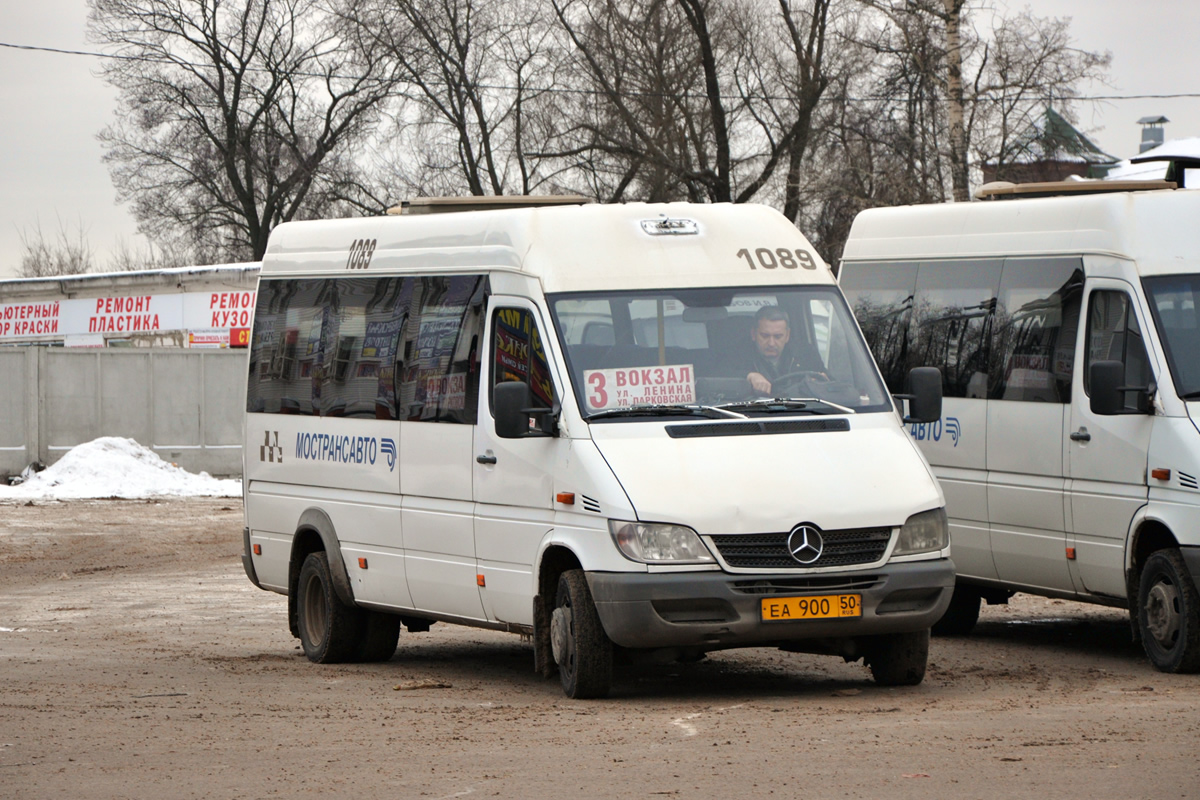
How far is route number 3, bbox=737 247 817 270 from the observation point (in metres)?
10.4

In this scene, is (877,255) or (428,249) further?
(877,255)

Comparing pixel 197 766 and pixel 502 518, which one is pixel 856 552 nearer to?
pixel 502 518

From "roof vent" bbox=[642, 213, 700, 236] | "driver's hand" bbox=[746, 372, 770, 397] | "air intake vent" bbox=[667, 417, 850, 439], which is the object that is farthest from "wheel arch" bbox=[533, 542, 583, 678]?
"roof vent" bbox=[642, 213, 700, 236]

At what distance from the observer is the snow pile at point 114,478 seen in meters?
28.9

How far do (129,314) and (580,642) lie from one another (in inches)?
1139

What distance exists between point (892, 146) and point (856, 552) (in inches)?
1111

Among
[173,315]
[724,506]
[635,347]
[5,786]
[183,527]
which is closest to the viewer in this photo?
[5,786]

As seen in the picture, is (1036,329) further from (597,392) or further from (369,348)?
(369,348)

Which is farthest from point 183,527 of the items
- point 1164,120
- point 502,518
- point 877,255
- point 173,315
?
point 1164,120

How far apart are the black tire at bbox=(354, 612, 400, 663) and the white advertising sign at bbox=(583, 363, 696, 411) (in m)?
3.11

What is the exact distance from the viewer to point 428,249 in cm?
1134

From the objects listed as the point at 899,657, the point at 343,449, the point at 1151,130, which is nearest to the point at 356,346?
the point at 343,449

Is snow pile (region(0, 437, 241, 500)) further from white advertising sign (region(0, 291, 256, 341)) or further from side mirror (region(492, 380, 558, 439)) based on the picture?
side mirror (region(492, 380, 558, 439))

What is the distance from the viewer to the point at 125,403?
30875 millimetres
